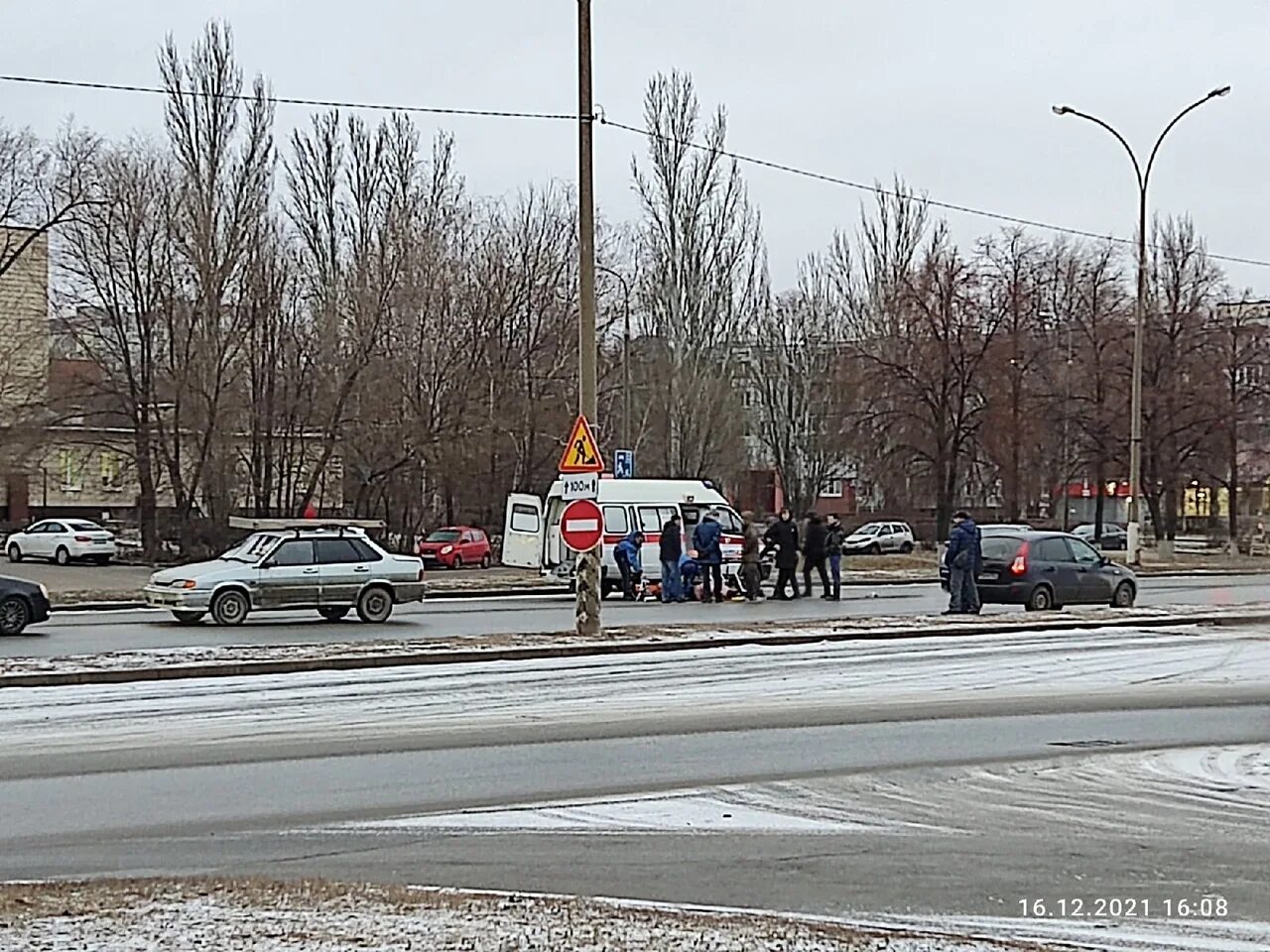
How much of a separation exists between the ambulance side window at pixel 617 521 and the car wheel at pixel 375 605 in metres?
8.88

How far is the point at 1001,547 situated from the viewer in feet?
94.4

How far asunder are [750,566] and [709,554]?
822 millimetres

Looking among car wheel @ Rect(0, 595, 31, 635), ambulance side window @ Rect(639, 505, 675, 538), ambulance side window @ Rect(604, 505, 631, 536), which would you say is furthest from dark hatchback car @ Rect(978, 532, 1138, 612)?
car wheel @ Rect(0, 595, 31, 635)

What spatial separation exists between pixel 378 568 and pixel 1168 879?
61.6ft

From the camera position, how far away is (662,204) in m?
62.3

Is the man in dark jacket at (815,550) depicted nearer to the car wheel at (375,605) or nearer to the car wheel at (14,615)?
the car wheel at (375,605)

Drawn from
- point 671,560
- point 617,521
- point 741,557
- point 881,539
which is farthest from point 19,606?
point 881,539

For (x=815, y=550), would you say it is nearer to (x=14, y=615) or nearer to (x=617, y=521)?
(x=617, y=521)

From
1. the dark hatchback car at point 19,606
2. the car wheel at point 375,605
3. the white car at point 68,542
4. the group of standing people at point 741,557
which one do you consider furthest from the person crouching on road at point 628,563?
the white car at point 68,542

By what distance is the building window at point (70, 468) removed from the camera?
51.9 meters

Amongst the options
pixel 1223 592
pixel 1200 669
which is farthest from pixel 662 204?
pixel 1200 669

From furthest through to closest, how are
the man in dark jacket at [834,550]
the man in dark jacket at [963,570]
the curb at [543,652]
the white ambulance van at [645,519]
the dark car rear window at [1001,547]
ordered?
1. the white ambulance van at [645,519]
2. the man in dark jacket at [834,550]
3. the dark car rear window at [1001,547]
4. the man in dark jacket at [963,570]
5. the curb at [543,652]

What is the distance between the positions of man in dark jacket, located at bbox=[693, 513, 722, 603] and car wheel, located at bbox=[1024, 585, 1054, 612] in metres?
5.55

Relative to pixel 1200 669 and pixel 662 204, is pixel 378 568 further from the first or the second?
pixel 662 204
